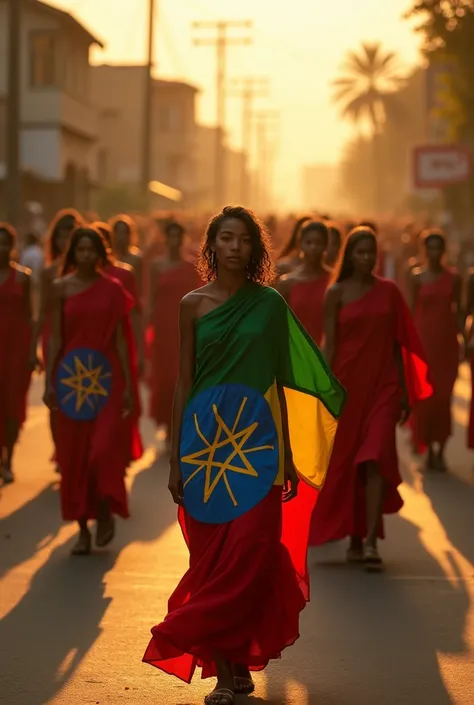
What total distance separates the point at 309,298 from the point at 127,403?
2539mm

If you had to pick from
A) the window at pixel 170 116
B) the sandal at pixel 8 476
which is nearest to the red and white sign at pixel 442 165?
the sandal at pixel 8 476

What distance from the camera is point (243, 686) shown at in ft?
21.3

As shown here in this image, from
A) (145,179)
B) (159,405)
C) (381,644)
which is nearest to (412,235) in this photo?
(159,405)

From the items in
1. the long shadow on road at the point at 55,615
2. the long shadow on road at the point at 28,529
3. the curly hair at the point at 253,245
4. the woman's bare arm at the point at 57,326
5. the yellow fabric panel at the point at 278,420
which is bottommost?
the long shadow on road at the point at 55,615

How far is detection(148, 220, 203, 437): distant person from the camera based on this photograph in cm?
1520

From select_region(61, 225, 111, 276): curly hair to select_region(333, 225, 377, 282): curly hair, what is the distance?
50.6 inches

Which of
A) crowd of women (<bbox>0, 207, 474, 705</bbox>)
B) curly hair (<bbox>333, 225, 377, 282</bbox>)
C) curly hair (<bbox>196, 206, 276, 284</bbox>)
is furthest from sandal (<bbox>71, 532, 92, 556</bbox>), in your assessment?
curly hair (<bbox>196, 206, 276, 284</bbox>)

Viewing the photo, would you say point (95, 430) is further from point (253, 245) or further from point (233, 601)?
point (233, 601)

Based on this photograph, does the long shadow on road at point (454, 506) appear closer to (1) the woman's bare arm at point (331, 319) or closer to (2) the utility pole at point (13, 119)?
(1) the woman's bare arm at point (331, 319)

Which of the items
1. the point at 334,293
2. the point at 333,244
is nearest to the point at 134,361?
the point at 334,293

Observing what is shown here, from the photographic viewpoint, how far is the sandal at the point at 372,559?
361 inches

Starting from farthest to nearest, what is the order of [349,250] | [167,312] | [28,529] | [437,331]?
[167,312] < [437,331] < [28,529] < [349,250]

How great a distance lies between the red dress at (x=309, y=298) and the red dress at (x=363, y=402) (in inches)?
93.3

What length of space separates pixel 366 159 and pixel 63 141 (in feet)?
386
